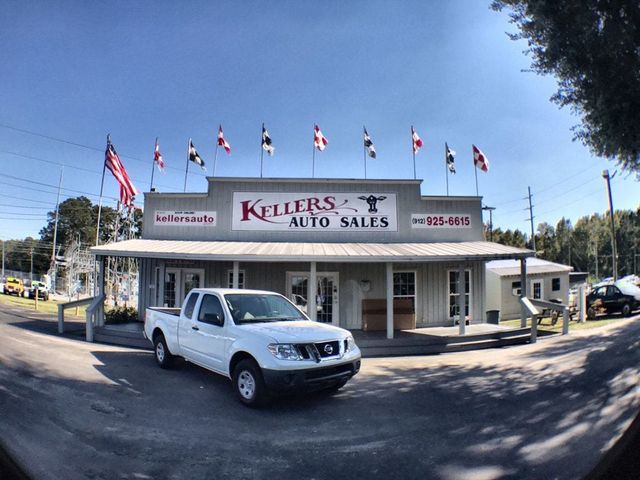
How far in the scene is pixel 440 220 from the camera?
486 inches

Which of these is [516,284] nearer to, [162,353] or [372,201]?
[372,201]

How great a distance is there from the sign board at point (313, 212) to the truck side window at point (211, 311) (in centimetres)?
688

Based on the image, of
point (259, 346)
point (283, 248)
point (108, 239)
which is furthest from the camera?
point (108, 239)

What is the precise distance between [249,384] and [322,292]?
769cm

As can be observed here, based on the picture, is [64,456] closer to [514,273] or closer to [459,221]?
[459,221]

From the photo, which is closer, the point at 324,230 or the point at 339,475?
the point at 339,475

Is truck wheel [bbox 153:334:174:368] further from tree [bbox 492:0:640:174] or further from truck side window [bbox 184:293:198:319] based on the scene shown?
tree [bbox 492:0:640:174]

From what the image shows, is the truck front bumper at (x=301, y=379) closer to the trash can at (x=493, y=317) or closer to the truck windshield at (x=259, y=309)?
the truck windshield at (x=259, y=309)

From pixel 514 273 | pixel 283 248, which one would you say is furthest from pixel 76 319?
pixel 514 273

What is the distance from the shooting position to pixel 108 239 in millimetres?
14141

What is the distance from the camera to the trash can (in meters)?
12.1

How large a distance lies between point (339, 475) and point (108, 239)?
1560 cm

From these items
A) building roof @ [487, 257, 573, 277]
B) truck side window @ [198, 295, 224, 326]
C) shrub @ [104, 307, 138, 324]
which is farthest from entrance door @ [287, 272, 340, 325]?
building roof @ [487, 257, 573, 277]

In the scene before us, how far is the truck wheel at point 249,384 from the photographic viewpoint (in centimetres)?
379
